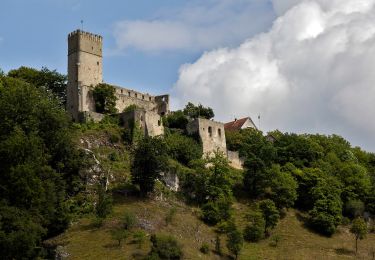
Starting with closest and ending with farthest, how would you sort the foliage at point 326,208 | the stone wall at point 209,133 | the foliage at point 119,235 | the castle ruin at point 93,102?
1. the foliage at point 119,235
2. the foliage at point 326,208
3. the castle ruin at point 93,102
4. the stone wall at point 209,133

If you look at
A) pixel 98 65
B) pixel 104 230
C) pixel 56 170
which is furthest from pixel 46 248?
pixel 98 65

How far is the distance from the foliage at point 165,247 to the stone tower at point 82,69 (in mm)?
27501

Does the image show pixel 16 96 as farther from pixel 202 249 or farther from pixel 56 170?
pixel 202 249

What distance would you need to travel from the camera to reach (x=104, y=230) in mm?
64188

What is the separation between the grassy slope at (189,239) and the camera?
6131cm

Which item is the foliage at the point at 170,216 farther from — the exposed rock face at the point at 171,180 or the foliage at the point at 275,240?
the foliage at the point at 275,240

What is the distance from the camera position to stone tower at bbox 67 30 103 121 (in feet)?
284

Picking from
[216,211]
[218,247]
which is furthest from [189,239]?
[216,211]

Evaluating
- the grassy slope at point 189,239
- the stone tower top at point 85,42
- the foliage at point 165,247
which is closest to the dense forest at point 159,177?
the foliage at point 165,247

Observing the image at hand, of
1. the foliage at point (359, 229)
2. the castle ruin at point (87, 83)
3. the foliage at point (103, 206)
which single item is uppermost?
the castle ruin at point (87, 83)

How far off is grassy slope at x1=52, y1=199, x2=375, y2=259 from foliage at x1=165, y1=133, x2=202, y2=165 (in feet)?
28.1

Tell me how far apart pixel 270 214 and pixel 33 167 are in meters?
23.3

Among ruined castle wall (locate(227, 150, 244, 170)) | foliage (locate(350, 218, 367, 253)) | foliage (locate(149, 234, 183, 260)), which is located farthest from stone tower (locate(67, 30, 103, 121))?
foliage (locate(350, 218, 367, 253))

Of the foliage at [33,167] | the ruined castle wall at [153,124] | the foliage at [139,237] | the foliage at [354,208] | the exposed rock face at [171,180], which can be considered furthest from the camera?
the ruined castle wall at [153,124]
